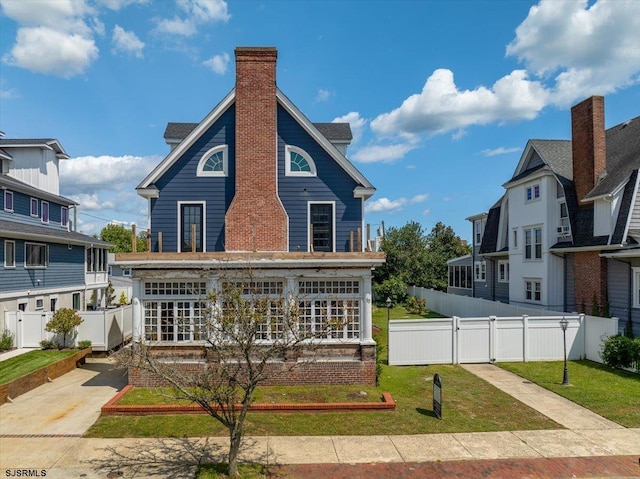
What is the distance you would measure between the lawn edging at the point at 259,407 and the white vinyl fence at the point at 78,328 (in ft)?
25.8

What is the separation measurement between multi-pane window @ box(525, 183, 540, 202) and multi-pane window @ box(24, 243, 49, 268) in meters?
27.7

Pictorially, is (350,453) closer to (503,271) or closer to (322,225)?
(322,225)

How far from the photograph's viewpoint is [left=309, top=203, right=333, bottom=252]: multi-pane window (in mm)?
15766

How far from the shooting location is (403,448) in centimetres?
910

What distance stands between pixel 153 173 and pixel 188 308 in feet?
17.5

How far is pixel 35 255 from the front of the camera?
22.1 m

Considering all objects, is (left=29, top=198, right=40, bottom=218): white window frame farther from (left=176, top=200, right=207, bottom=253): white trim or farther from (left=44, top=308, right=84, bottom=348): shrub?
(left=176, top=200, right=207, bottom=253): white trim

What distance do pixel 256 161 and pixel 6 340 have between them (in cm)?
1301

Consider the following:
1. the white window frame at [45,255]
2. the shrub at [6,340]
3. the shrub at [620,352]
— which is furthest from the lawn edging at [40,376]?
the shrub at [620,352]

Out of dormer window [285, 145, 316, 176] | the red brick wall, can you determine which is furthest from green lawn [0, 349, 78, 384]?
the red brick wall

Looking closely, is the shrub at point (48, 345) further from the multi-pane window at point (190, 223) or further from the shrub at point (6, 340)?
the multi-pane window at point (190, 223)

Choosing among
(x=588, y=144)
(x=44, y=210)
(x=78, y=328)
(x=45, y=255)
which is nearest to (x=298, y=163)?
(x=78, y=328)

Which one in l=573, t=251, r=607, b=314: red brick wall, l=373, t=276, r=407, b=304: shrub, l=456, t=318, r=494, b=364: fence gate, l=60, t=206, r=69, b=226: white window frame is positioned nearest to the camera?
l=456, t=318, r=494, b=364: fence gate

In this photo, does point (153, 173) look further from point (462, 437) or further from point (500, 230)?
point (500, 230)
